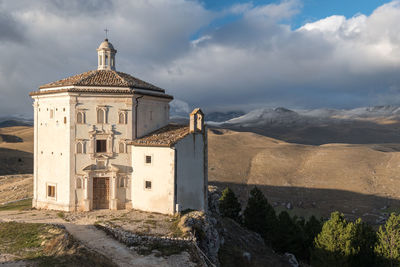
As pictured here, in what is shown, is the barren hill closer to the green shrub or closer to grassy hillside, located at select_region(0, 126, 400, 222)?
grassy hillside, located at select_region(0, 126, 400, 222)

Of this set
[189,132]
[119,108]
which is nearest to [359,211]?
[189,132]

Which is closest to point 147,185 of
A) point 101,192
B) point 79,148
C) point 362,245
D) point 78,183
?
point 101,192

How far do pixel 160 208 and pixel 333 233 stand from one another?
14.9m

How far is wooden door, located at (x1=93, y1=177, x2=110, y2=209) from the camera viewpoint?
28719 mm

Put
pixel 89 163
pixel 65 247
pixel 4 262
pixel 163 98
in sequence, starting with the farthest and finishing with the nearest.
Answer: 1. pixel 163 98
2. pixel 89 163
3. pixel 65 247
4. pixel 4 262

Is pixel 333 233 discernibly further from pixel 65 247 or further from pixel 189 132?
pixel 65 247

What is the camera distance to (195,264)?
728 inches

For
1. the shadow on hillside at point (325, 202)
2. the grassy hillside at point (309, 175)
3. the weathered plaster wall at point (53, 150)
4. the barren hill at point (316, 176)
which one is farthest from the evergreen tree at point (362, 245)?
the grassy hillside at point (309, 175)

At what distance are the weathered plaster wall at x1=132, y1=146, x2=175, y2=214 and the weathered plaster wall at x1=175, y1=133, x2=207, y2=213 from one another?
801 millimetres

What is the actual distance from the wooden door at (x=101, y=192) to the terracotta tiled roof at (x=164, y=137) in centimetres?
409

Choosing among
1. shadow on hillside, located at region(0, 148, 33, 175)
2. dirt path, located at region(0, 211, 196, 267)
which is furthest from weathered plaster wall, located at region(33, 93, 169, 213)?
shadow on hillside, located at region(0, 148, 33, 175)

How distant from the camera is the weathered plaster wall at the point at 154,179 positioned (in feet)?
86.4

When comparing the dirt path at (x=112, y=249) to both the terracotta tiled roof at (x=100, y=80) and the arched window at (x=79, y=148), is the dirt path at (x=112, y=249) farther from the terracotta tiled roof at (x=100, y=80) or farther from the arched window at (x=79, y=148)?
the terracotta tiled roof at (x=100, y=80)

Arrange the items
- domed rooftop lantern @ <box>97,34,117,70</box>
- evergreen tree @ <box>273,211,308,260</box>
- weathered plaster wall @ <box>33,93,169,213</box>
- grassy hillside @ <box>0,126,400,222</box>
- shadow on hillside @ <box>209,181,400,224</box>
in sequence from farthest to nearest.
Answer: grassy hillside @ <box>0,126,400,222</box>
shadow on hillside @ <box>209,181,400,224</box>
evergreen tree @ <box>273,211,308,260</box>
domed rooftop lantern @ <box>97,34,117,70</box>
weathered plaster wall @ <box>33,93,169,213</box>
